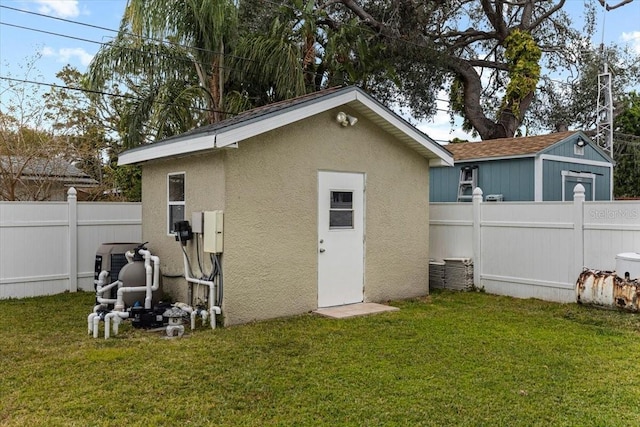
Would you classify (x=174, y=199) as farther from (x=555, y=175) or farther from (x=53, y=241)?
(x=555, y=175)

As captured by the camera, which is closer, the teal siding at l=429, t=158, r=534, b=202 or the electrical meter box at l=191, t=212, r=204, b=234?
the electrical meter box at l=191, t=212, r=204, b=234

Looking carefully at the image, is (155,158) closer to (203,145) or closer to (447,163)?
(203,145)

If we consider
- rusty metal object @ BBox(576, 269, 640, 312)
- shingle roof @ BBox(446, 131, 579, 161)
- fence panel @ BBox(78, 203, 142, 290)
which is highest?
shingle roof @ BBox(446, 131, 579, 161)

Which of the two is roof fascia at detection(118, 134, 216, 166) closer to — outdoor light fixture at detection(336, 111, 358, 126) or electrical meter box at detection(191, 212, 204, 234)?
electrical meter box at detection(191, 212, 204, 234)

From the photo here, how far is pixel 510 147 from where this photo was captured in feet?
40.9

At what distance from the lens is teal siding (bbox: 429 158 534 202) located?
11766 millimetres

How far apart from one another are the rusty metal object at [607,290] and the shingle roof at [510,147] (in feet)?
15.6

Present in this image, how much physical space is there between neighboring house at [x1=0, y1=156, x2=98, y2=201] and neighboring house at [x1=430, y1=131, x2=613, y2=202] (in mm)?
9943

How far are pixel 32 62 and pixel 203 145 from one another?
970 cm

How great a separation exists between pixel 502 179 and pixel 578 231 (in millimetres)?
4530

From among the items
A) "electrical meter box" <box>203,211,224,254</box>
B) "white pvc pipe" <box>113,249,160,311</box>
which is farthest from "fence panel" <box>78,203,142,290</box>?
"electrical meter box" <box>203,211,224,254</box>

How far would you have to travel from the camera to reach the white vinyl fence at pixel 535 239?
7.55 m

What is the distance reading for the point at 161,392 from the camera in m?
4.21

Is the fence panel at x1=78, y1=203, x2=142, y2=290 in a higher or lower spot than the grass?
higher
